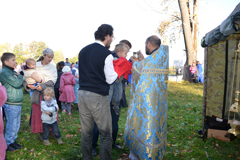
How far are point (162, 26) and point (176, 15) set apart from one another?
1726mm

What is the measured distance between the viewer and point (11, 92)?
13.4ft

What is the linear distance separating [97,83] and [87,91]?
0.64 ft

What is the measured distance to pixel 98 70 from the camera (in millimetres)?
2850

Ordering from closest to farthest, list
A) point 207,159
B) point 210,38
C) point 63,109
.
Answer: point 207,159 → point 210,38 → point 63,109

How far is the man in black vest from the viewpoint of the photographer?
2.85 m

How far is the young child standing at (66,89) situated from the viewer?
7648mm

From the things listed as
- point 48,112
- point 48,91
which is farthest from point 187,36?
point 48,112

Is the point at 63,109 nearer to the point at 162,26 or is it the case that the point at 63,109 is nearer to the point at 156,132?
the point at 156,132

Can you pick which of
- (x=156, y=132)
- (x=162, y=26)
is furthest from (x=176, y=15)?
(x=156, y=132)

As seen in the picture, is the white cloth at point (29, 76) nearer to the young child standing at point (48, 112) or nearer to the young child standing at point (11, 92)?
the young child standing at point (11, 92)

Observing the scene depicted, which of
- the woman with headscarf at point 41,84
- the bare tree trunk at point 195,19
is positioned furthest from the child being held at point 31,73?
the bare tree trunk at point 195,19

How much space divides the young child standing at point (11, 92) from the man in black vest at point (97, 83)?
192 centimetres

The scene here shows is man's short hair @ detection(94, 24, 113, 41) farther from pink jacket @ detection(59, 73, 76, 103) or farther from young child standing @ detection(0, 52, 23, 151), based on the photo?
pink jacket @ detection(59, 73, 76, 103)

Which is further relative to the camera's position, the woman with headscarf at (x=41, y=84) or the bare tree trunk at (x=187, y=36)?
the bare tree trunk at (x=187, y=36)
